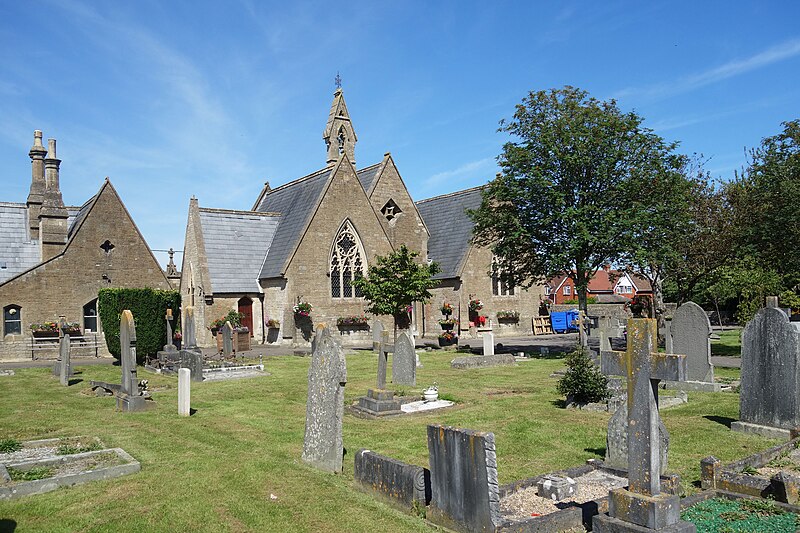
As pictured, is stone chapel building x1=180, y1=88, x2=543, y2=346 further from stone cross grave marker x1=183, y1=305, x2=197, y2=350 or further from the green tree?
stone cross grave marker x1=183, y1=305, x2=197, y2=350

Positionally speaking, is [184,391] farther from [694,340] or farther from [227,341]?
[694,340]

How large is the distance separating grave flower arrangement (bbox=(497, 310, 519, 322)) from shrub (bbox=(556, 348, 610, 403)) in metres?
25.7

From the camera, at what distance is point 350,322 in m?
34.8

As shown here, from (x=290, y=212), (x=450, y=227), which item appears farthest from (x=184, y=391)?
(x=450, y=227)

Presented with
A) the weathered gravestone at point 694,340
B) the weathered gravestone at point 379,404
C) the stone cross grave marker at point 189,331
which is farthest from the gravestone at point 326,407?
the stone cross grave marker at point 189,331

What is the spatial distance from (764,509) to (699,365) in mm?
10591

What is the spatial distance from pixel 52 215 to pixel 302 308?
13110 millimetres

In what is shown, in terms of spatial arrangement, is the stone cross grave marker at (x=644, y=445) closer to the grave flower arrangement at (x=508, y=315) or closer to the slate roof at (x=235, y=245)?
the slate roof at (x=235, y=245)

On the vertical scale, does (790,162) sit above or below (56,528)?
above

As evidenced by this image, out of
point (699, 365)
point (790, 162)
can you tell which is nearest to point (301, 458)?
point (699, 365)

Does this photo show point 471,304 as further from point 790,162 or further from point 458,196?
point 790,162

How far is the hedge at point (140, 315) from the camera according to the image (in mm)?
23703

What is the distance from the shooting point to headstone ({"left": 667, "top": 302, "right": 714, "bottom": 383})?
16.8 m

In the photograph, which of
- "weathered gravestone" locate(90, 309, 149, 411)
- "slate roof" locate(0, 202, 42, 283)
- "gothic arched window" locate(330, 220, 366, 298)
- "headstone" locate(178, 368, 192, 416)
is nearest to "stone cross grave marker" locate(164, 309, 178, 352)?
"weathered gravestone" locate(90, 309, 149, 411)
